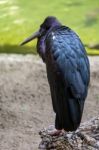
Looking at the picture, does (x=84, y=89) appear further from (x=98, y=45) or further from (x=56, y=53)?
(x=98, y=45)

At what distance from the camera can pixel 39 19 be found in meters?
7.35

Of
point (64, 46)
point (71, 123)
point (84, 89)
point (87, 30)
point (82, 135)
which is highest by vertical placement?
point (64, 46)

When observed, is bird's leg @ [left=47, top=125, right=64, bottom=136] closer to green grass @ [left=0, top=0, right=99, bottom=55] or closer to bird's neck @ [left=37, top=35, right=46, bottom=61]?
bird's neck @ [left=37, top=35, right=46, bottom=61]

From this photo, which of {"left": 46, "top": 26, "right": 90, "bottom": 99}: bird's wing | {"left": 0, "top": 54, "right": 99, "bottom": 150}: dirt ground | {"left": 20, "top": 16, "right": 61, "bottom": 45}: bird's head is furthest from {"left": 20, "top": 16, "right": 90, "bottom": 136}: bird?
{"left": 0, "top": 54, "right": 99, "bottom": 150}: dirt ground

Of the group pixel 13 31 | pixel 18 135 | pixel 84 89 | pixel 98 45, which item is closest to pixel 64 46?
pixel 84 89

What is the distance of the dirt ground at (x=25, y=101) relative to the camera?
454 centimetres

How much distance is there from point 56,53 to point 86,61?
0.20 meters

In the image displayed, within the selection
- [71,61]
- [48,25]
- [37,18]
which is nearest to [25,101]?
A: [48,25]

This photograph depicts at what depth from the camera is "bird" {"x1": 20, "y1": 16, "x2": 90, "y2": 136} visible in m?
3.10

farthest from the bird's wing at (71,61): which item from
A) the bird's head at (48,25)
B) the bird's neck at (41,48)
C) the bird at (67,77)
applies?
the bird's head at (48,25)

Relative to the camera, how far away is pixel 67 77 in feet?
10.2

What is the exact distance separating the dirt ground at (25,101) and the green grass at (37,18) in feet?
2.70

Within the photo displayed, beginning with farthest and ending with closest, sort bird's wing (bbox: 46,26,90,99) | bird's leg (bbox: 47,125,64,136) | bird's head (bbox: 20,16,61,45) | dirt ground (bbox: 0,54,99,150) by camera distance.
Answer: dirt ground (bbox: 0,54,99,150) < bird's head (bbox: 20,16,61,45) < bird's leg (bbox: 47,125,64,136) < bird's wing (bbox: 46,26,90,99)

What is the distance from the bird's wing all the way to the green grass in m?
3.13
